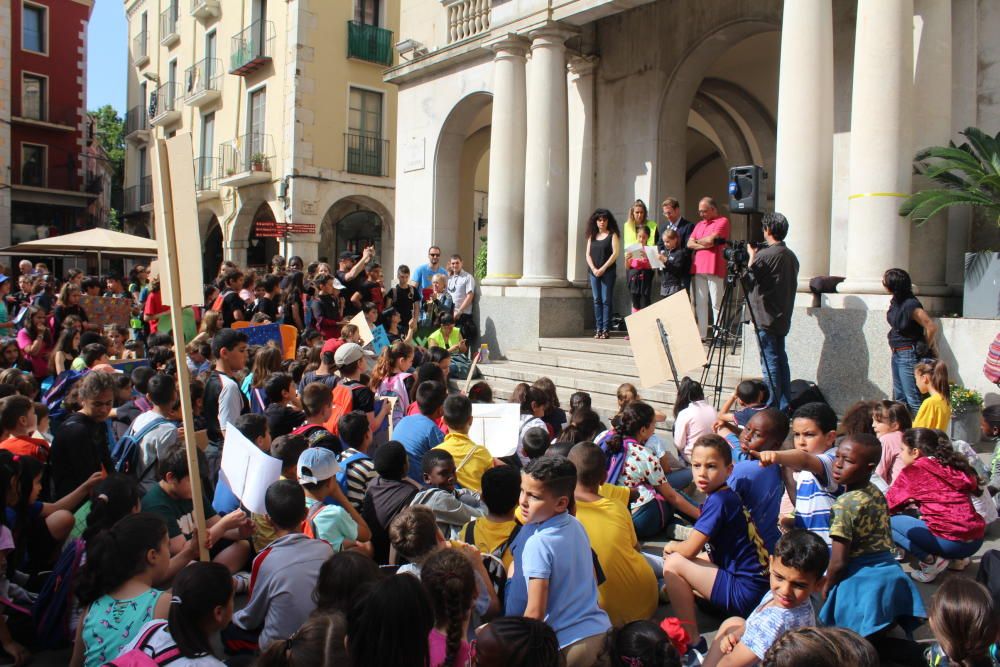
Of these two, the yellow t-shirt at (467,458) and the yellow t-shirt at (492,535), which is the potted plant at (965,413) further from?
the yellow t-shirt at (492,535)

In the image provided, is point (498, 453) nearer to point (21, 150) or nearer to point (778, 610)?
point (778, 610)

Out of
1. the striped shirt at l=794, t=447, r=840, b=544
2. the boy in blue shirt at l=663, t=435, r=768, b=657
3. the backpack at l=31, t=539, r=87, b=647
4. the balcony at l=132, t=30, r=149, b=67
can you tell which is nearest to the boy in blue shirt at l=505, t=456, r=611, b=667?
the boy in blue shirt at l=663, t=435, r=768, b=657

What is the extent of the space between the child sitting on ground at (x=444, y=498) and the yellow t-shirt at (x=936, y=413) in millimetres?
4089

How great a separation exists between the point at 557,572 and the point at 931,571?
305 centimetres

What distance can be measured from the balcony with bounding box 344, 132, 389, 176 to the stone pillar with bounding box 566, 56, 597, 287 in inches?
579

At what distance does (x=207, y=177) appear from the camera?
30.3 metres

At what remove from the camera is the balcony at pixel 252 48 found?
26.5 m

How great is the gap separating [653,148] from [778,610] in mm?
10531

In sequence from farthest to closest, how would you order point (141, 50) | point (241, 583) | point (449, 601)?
point (141, 50), point (241, 583), point (449, 601)

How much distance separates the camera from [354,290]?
12.3m

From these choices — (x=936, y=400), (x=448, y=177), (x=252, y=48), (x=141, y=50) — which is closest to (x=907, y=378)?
(x=936, y=400)

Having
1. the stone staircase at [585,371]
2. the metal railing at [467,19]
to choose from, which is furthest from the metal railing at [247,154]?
the stone staircase at [585,371]

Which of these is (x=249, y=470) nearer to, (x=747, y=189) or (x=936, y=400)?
(x=936, y=400)

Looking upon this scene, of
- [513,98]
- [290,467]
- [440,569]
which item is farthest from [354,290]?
[440,569]
